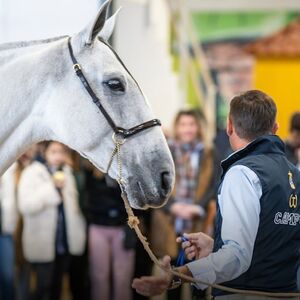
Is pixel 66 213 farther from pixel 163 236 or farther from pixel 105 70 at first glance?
pixel 105 70

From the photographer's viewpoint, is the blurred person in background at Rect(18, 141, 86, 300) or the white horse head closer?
the white horse head

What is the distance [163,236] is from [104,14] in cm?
237

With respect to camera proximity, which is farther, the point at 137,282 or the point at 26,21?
the point at 26,21

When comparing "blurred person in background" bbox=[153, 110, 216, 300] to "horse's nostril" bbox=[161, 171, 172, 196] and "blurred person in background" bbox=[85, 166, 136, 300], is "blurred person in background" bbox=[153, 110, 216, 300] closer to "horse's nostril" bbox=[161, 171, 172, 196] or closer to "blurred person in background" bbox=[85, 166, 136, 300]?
"blurred person in background" bbox=[85, 166, 136, 300]

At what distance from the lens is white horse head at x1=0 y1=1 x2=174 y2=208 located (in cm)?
214

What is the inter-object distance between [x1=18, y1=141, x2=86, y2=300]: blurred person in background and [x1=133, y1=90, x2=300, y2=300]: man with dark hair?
2197 millimetres

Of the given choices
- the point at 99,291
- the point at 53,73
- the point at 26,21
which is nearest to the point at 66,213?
the point at 99,291

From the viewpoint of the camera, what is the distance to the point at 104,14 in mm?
2129

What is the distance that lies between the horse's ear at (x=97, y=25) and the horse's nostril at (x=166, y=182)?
46 centimetres

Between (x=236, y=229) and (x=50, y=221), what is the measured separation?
7.84ft

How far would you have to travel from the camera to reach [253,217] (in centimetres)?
198

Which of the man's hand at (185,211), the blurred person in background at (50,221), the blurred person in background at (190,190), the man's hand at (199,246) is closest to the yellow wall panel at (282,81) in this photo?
the blurred person in background at (190,190)

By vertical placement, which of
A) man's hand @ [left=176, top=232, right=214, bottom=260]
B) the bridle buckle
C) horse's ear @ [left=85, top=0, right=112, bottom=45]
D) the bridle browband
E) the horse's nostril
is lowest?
man's hand @ [left=176, top=232, right=214, bottom=260]

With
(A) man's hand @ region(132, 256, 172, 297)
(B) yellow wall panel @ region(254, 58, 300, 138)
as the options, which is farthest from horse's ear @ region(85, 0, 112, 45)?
(B) yellow wall panel @ region(254, 58, 300, 138)
